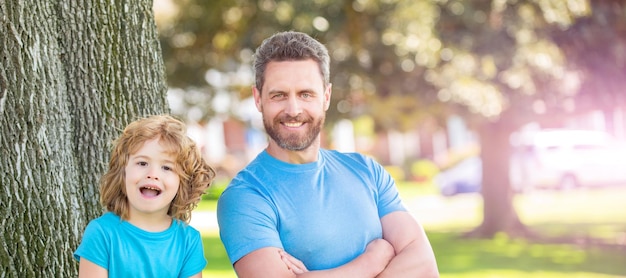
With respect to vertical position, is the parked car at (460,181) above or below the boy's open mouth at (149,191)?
below

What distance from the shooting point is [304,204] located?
12.7 ft

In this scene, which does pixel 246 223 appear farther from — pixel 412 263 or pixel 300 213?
A: pixel 412 263

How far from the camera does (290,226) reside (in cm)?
383

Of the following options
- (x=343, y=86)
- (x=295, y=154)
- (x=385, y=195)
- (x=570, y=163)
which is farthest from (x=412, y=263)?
(x=570, y=163)

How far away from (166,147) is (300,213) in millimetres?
655

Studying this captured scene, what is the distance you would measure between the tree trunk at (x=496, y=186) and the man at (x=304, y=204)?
15.0 m

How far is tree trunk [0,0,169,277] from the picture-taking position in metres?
3.96

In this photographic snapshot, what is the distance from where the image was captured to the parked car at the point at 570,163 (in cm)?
2852

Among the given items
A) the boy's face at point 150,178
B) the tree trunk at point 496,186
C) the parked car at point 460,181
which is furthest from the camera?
the parked car at point 460,181

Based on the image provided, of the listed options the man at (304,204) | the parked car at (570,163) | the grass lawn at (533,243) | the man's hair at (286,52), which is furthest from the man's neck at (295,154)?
the parked car at (570,163)

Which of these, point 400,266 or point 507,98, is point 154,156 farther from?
point 507,98

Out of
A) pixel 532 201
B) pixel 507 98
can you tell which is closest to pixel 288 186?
pixel 507 98

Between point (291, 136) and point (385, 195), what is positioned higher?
point (291, 136)

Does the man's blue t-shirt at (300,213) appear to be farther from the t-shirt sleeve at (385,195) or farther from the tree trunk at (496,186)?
the tree trunk at (496,186)
